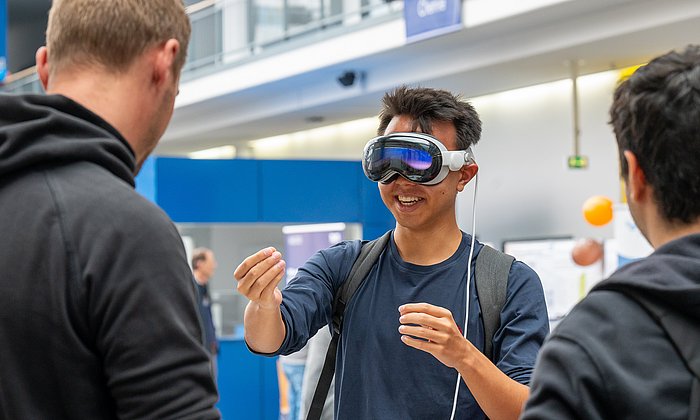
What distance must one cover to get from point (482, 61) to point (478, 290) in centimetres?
1017

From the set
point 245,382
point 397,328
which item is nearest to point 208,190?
point 245,382

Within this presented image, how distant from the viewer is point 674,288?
141 cm

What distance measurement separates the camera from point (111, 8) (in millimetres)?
1516

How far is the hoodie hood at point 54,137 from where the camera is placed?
57.9 inches

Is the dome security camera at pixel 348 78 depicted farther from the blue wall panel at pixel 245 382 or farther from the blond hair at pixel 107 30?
the blond hair at pixel 107 30

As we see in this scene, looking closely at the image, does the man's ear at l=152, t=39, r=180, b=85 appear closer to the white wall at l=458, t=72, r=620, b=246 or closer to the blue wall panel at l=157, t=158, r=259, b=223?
the blue wall panel at l=157, t=158, r=259, b=223

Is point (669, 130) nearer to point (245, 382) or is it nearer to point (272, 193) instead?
point (272, 193)

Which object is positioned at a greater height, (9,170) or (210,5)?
(210,5)

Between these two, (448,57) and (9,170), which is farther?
(448,57)

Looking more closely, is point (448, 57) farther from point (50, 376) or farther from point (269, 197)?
point (50, 376)

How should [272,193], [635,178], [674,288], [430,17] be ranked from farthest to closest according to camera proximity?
[430,17] → [272,193] → [635,178] → [674,288]

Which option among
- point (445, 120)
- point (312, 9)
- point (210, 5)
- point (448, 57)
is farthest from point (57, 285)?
point (210, 5)

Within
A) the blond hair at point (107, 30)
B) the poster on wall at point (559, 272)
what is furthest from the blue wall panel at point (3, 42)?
the poster on wall at point (559, 272)

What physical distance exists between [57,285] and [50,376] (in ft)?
0.42
